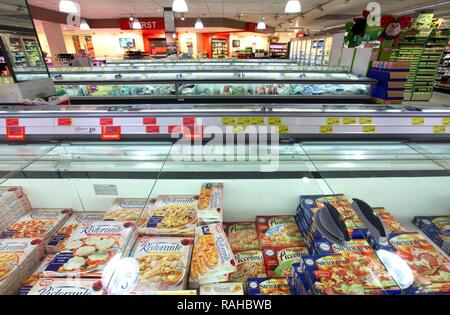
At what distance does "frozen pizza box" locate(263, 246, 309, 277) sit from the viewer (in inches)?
46.3

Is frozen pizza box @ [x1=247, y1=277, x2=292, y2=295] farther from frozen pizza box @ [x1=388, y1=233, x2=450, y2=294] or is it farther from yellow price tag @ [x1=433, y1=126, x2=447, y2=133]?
yellow price tag @ [x1=433, y1=126, x2=447, y2=133]

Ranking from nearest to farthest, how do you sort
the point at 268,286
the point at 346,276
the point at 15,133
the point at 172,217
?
1. the point at 346,276
2. the point at 268,286
3. the point at 172,217
4. the point at 15,133

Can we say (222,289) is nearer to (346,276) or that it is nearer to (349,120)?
(346,276)

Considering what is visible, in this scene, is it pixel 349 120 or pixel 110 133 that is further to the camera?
pixel 349 120

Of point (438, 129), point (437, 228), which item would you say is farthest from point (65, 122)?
point (438, 129)

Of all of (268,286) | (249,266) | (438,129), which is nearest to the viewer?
(268,286)

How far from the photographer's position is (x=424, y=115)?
230 cm

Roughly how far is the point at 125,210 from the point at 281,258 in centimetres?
90

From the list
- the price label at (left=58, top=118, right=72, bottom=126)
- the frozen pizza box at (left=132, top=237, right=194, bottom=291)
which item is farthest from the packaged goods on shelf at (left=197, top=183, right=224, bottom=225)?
the price label at (left=58, top=118, right=72, bottom=126)

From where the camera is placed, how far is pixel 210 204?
1376mm

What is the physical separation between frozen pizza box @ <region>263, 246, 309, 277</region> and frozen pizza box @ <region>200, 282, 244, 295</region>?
236mm

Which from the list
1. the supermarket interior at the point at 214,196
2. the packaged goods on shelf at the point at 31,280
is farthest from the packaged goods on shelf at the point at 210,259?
the packaged goods on shelf at the point at 31,280

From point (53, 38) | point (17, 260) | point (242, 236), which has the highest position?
point (53, 38)
